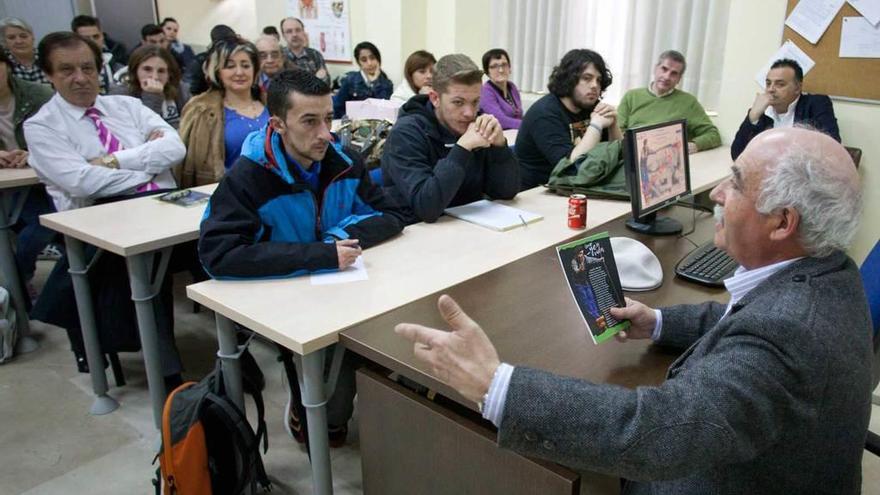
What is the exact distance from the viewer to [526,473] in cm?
115

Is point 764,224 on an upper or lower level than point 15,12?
lower

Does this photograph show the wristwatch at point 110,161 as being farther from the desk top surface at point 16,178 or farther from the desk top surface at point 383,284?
the desk top surface at point 383,284

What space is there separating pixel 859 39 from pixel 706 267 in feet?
8.38

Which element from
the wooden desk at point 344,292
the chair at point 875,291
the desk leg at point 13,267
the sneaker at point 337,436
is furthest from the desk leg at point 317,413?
the desk leg at point 13,267

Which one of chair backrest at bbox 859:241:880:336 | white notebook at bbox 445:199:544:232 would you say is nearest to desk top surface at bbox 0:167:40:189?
white notebook at bbox 445:199:544:232

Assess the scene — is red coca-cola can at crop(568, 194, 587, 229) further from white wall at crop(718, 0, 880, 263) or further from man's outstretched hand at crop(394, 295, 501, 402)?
white wall at crop(718, 0, 880, 263)

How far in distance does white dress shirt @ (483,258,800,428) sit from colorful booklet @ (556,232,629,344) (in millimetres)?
298

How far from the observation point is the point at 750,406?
783 millimetres

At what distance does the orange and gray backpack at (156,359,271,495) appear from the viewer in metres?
1.65

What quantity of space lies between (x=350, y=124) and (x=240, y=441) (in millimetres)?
2085

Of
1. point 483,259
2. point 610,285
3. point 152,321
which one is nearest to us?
point 610,285

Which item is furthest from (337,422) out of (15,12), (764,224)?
(15,12)

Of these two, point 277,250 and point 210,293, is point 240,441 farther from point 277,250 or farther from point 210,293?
point 277,250

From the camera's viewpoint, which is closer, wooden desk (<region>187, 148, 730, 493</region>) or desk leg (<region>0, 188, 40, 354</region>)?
wooden desk (<region>187, 148, 730, 493</region>)
